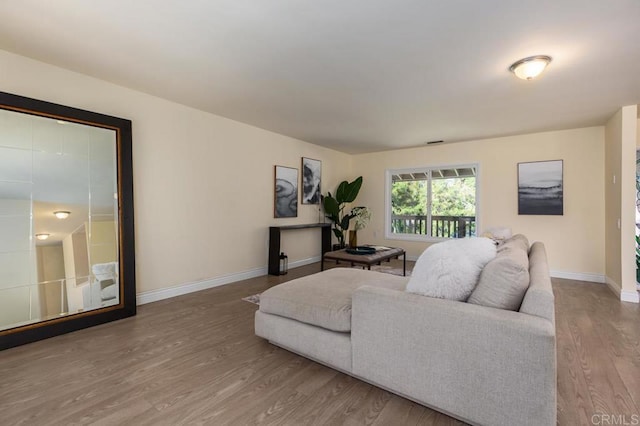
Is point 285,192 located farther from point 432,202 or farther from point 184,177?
point 432,202

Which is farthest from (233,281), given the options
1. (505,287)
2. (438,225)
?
(438,225)

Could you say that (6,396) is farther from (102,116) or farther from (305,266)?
(305,266)

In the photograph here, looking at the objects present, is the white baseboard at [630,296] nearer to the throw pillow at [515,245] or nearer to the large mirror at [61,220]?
the throw pillow at [515,245]

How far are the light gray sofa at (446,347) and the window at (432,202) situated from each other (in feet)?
12.3

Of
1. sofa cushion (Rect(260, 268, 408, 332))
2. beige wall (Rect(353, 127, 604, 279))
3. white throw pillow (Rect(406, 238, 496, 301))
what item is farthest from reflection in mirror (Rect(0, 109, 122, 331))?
beige wall (Rect(353, 127, 604, 279))

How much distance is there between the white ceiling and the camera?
75.0 inches

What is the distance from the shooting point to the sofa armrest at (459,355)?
4.29ft

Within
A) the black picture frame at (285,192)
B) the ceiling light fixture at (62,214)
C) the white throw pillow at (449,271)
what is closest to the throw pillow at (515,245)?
the white throw pillow at (449,271)

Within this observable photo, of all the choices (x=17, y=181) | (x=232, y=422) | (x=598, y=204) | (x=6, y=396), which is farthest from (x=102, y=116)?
(x=598, y=204)

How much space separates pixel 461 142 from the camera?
18.2 feet

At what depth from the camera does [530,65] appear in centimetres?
248

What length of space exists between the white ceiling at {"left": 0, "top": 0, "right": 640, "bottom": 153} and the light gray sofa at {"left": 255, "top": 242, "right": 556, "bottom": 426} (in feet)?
5.39

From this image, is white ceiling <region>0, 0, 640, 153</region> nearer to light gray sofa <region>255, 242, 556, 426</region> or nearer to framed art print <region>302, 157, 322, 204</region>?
light gray sofa <region>255, 242, 556, 426</region>

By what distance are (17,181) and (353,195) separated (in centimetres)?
490
